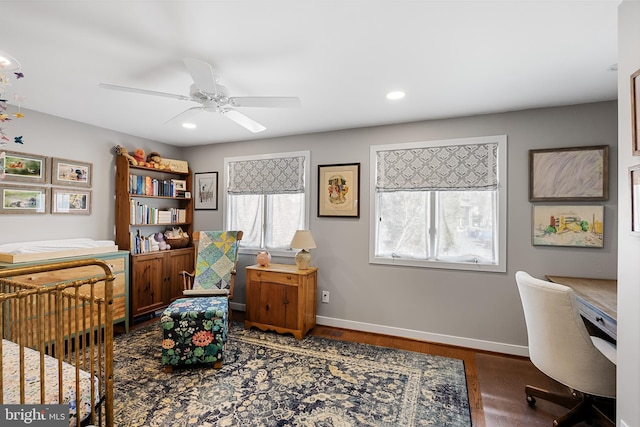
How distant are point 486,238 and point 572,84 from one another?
4.93 ft

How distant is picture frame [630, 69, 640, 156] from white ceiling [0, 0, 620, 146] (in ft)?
1.46

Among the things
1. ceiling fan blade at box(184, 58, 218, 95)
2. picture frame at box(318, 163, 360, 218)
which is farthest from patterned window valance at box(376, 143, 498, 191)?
ceiling fan blade at box(184, 58, 218, 95)

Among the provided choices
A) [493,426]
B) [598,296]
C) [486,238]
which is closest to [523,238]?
[486,238]

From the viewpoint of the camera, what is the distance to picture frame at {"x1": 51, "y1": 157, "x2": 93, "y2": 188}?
3223mm

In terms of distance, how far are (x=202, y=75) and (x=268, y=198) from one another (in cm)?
244

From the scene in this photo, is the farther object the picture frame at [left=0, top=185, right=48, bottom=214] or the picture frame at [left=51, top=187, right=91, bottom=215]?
the picture frame at [left=51, top=187, right=91, bottom=215]

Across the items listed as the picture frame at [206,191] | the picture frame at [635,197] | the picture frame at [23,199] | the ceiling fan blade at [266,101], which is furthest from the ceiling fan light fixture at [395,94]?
the picture frame at [23,199]

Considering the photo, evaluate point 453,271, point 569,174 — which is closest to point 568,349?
point 453,271

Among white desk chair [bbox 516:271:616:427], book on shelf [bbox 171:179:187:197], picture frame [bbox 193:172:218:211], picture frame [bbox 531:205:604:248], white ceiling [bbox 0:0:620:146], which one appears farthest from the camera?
picture frame [bbox 193:172:218:211]

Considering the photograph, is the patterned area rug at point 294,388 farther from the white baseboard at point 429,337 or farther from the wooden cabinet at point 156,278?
the wooden cabinet at point 156,278

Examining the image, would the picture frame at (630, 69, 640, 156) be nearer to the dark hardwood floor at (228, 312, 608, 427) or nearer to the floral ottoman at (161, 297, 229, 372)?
the dark hardwood floor at (228, 312, 608, 427)

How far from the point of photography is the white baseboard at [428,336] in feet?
9.72

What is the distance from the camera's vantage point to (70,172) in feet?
11.0

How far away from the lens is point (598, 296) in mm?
2170
